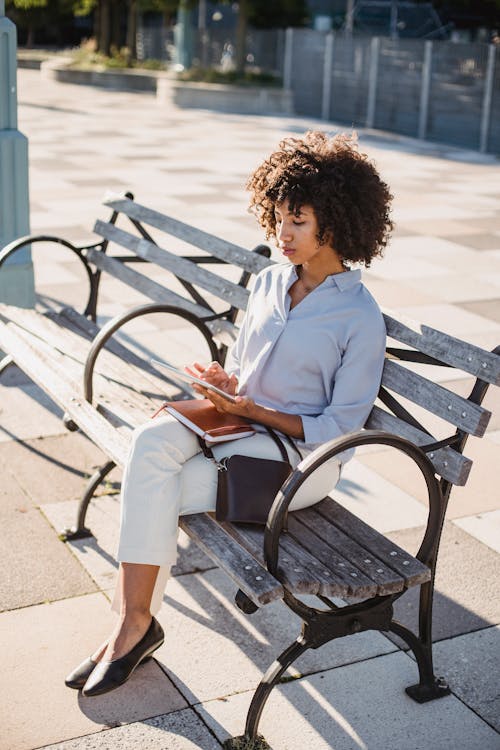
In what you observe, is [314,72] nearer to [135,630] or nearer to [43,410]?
[43,410]

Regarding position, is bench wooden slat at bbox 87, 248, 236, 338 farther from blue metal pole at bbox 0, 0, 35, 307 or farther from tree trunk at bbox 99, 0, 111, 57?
tree trunk at bbox 99, 0, 111, 57

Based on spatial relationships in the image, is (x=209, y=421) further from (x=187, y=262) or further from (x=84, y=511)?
(x=187, y=262)

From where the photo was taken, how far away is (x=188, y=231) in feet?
15.6

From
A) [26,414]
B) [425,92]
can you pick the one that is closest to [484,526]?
[26,414]

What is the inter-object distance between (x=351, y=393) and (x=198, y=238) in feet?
5.86

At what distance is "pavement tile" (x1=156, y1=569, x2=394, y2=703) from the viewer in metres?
3.18

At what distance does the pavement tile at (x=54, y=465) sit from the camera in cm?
440

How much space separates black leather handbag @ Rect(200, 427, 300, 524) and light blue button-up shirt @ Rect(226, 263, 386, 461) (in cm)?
16

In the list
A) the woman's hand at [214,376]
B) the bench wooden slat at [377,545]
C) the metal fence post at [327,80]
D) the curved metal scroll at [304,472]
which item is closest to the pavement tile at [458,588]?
the bench wooden slat at [377,545]

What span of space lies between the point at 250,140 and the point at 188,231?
45.7 ft

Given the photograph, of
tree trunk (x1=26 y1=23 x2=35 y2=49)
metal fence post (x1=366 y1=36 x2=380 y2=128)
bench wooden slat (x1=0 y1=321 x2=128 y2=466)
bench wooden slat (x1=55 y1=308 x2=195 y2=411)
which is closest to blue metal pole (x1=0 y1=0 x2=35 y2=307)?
bench wooden slat (x1=0 y1=321 x2=128 y2=466)

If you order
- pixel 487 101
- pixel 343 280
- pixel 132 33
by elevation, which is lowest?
pixel 343 280

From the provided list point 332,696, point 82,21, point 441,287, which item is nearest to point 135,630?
point 332,696

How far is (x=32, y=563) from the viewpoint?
3.79 m
